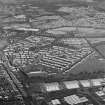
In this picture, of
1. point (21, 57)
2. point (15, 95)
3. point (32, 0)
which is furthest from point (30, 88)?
point (32, 0)

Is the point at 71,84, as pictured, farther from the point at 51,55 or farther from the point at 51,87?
the point at 51,55

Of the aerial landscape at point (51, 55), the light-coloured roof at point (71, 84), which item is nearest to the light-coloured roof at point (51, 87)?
the aerial landscape at point (51, 55)

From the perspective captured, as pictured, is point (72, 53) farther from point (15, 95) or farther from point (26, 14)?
point (26, 14)

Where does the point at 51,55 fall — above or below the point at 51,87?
above

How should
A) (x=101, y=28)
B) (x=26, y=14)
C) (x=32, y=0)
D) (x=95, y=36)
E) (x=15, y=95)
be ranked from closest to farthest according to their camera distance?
(x=15, y=95), (x=95, y=36), (x=101, y=28), (x=26, y=14), (x=32, y=0)

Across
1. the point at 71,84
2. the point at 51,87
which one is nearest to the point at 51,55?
the point at 71,84

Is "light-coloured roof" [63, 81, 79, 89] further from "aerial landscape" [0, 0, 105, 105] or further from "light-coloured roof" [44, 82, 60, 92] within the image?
"light-coloured roof" [44, 82, 60, 92]

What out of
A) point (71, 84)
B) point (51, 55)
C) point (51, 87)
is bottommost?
point (71, 84)

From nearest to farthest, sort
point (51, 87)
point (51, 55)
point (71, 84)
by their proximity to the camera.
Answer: point (51, 87) → point (71, 84) → point (51, 55)

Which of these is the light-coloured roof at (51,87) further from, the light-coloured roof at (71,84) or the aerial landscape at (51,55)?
the light-coloured roof at (71,84)
